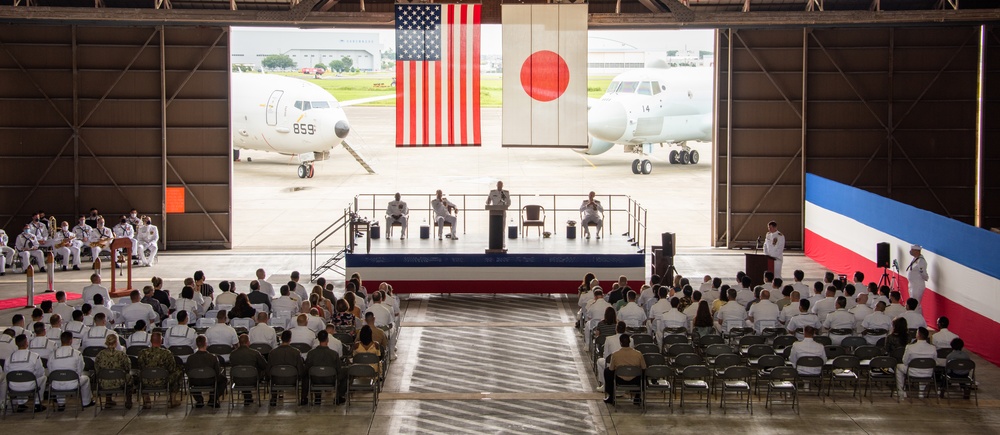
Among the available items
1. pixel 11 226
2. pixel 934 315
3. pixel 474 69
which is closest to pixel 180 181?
pixel 11 226

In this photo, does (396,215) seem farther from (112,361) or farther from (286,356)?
(112,361)

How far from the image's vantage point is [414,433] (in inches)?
518

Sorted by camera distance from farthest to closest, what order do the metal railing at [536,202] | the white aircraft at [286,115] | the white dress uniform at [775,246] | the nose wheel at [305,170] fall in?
the nose wheel at [305,170] → the white aircraft at [286,115] → the metal railing at [536,202] → the white dress uniform at [775,246]

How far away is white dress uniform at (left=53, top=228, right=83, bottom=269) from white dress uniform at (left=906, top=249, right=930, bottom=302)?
1729 cm

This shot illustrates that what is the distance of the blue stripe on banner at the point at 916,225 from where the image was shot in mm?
17250

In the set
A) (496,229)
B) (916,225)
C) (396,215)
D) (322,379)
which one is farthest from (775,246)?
(322,379)

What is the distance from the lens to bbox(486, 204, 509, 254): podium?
21875mm

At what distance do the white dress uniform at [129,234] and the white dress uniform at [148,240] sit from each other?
5 cm

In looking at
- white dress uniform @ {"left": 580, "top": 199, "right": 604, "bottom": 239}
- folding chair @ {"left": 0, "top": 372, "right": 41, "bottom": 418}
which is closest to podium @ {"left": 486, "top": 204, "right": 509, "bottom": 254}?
white dress uniform @ {"left": 580, "top": 199, "right": 604, "bottom": 239}

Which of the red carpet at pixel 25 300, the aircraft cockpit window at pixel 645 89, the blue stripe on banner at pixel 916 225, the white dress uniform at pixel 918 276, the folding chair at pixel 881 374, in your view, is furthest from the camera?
the aircraft cockpit window at pixel 645 89

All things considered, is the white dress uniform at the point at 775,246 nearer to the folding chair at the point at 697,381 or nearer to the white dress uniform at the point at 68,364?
the folding chair at the point at 697,381

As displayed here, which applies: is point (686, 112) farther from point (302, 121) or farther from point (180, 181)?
point (180, 181)

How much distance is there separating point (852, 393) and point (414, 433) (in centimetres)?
581

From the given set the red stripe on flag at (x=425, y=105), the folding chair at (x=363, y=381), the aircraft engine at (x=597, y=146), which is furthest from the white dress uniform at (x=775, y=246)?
the aircraft engine at (x=597, y=146)
